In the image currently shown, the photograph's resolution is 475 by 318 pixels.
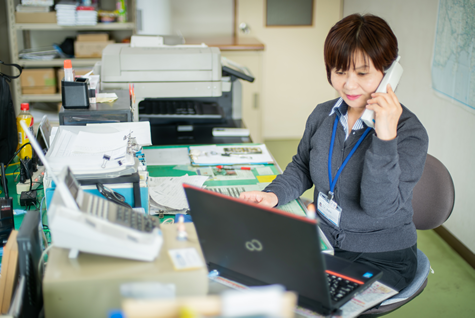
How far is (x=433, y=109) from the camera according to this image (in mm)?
2896


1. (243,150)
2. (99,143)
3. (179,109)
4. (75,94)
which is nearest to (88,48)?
(179,109)

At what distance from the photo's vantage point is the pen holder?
5.22 feet

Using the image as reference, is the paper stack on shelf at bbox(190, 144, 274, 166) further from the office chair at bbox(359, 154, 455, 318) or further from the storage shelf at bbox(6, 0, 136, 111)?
the storage shelf at bbox(6, 0, 136, 111)

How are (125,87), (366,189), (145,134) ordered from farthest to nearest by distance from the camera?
(125,87), (145,134), (366,189)

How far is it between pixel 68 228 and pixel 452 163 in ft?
8.10

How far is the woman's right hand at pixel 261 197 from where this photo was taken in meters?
1.42

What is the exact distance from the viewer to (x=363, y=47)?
50.3 inches

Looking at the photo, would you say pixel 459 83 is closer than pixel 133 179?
No

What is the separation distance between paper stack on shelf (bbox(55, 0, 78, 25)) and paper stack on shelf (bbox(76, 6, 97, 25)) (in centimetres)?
3

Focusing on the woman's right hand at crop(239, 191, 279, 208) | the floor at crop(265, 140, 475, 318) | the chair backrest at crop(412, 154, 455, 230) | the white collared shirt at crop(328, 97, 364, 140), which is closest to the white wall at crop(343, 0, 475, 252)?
the floor at crop(265, 140, 475, 318)

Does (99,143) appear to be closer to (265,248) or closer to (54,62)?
(265,248)

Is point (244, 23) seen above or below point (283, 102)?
above

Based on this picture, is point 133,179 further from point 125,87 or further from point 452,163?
point 452,163

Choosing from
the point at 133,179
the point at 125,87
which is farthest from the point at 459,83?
the point at 133,179
